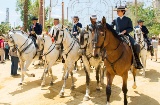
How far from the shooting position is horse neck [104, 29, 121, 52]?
6860mm

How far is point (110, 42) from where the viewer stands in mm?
7000

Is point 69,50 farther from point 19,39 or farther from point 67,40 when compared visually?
point 19,39

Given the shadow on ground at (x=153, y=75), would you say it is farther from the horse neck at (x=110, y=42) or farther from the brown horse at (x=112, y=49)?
the horse neck at (x=110, y=42)

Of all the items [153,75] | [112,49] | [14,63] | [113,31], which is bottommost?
[153,75]

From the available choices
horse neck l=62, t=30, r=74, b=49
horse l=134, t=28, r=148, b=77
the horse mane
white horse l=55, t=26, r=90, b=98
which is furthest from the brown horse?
horse l=134, t=28, r=148, b=77

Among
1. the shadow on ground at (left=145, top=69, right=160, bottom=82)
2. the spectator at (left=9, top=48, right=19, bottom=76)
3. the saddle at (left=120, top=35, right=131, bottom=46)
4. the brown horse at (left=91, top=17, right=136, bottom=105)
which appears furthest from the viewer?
the spectator at (left=9, top=48, right=19, bottom=76)

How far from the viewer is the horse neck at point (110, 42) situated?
22.5 feet

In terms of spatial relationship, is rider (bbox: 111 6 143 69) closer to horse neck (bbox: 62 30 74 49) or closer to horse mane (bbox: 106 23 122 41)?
horse mane (bbox: 106 23 122 41)

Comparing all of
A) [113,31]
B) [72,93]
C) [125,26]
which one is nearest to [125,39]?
[125,26]

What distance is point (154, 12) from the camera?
49.1 m

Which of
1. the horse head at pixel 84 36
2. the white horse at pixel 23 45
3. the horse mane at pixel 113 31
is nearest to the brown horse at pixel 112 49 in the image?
the horse mane at pixel 113 31

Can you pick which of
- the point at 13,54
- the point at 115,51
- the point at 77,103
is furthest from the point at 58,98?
the point at 13,54

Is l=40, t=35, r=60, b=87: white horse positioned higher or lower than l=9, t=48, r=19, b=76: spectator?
higher

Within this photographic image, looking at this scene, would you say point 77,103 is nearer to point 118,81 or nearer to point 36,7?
point 118,81
